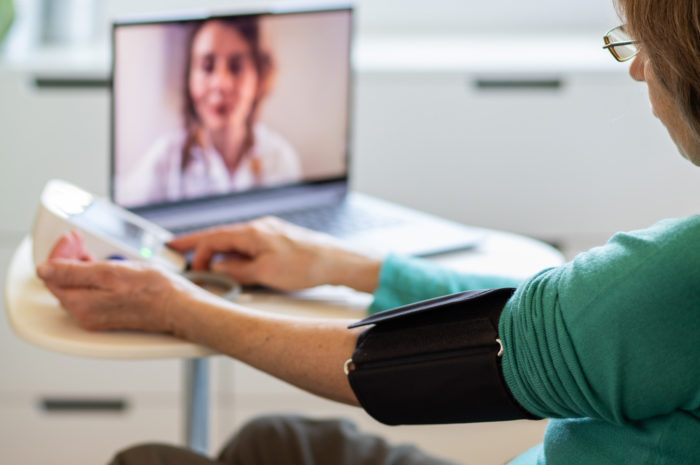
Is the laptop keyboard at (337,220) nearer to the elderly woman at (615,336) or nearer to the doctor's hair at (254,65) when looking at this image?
the doctor's hair at (254,65)

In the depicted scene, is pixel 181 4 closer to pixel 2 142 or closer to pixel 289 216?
pixel 2 142

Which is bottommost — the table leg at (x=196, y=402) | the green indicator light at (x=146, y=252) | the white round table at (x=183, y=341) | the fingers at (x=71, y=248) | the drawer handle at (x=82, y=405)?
the drawer handle at (x=82, y=405)

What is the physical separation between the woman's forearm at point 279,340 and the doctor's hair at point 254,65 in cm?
37

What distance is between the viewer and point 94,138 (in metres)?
1.98

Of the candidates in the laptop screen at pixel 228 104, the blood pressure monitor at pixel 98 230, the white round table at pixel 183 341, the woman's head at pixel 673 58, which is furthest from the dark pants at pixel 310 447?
the woman's head at pixel 673 58

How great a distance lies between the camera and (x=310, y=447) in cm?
121

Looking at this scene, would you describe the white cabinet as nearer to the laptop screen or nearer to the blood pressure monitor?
the laptop screen

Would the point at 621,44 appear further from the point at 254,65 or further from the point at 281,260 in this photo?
the point at 254,65

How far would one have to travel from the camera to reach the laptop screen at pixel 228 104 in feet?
4.29

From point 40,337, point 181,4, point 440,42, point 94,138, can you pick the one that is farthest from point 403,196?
point 40,337

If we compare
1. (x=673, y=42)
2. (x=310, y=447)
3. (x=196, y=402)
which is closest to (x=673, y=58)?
(x=673, y=42)

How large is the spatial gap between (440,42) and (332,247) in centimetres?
123

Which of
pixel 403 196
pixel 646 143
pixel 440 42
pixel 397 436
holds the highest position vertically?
pixel 440 42

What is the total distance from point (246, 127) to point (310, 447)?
0.47 metres
